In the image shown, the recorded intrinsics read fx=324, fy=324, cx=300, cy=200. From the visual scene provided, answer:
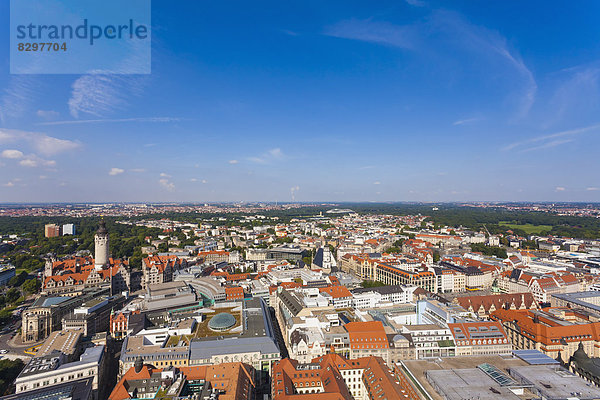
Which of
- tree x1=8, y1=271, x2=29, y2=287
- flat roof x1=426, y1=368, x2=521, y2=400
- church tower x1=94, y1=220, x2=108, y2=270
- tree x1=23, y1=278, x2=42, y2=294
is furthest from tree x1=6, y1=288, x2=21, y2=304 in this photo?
flat roof x1=426, y1=368, x2=521, y2=400

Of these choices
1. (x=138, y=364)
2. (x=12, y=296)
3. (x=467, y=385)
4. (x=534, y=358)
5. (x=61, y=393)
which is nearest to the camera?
(x=61, y=393)

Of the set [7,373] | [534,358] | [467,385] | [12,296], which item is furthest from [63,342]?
[534,358]

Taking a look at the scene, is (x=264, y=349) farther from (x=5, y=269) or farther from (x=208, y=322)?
(x=5, y=269)

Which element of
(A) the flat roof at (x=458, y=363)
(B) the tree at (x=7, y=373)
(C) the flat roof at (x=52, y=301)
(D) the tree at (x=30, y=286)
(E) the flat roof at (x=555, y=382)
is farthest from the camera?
(D) the tree at (x=30, y=286)

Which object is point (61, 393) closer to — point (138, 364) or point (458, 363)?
point (138, 364)

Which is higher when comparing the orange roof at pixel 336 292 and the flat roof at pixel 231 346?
the orange roof at pixel 336 292

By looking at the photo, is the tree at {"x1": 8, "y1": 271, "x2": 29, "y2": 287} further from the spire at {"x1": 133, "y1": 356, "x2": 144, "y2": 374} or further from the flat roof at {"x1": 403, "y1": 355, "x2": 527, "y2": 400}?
the flat roof at {"x1": 403, "y1": 355, "x2": 527, "y2": 400}

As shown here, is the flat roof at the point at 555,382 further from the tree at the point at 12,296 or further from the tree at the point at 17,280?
the tree at the point at 17,280

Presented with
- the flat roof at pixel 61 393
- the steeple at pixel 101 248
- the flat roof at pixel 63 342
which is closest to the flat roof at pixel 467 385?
the flat roof at pixel 61 393

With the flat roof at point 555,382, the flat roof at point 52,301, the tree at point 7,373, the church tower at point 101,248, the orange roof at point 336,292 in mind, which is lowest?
the tree at point 7,373

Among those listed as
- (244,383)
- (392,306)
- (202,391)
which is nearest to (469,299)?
(392,306)

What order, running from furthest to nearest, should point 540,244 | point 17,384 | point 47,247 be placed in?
point 540,244, point 47,247, point 17,384
